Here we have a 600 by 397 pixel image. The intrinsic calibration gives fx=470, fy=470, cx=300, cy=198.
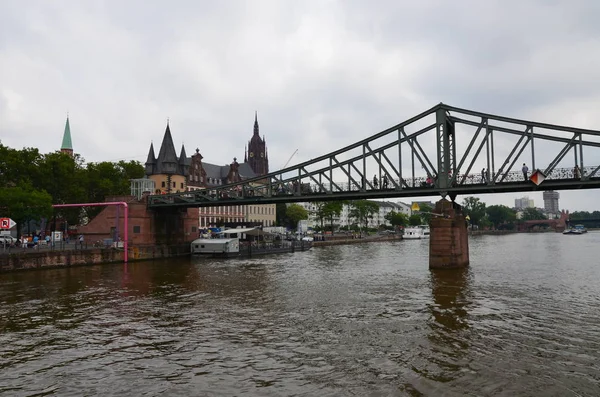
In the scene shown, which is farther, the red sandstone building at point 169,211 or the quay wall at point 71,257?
the red sandstone building at point 169,211

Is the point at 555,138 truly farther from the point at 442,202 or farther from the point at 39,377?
the point at 39,377

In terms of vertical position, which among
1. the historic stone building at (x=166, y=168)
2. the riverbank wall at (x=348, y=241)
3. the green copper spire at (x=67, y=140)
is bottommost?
the riverbank wall at (x=348, y=241)

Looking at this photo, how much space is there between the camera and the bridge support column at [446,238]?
47.2 m

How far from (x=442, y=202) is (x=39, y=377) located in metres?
40.7

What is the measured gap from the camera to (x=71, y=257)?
52.2 m

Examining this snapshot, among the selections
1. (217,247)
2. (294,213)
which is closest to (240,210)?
(294,213)

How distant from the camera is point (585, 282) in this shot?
37.0 metres

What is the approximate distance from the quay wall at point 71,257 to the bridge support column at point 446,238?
3829 centimetres

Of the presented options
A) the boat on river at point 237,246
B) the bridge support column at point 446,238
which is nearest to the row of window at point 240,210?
the boat on river at point 237,246

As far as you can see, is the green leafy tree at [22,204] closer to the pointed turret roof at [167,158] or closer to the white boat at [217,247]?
the white boat at [217,247]

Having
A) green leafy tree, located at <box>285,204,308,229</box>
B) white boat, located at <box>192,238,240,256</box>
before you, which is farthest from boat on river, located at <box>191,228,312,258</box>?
green leafy tree, located at <box>285,204,308,229</box>

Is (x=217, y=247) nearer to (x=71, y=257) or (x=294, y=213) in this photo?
(x=71, y=257)

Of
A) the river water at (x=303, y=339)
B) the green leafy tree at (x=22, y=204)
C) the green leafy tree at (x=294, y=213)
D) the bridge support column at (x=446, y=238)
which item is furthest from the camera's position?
the green leafy tree at (x=294, y=213)

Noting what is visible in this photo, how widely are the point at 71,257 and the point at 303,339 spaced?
41.6m
